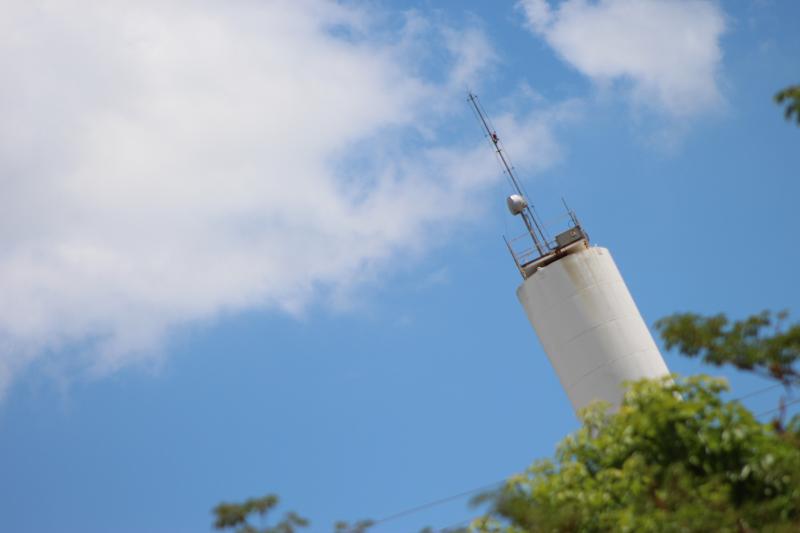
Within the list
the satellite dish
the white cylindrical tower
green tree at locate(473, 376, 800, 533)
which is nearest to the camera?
green tree at locate(473, 376, 800, 533)

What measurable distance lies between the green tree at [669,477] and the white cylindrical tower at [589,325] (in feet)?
27.6

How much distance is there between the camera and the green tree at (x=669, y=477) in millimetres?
17812

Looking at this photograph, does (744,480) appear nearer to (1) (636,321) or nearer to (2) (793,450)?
(2) (793,450)

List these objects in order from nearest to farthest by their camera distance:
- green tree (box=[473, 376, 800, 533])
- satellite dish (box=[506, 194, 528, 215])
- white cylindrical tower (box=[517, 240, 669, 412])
Result: 1. green tree (box=[473, 376, 800, 533])
2. white cylindrical tower (box=[517, 240, 669, 412])
3. satellite dish (box=[506, 194, 528, 215])

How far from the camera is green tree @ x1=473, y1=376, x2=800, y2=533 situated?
1781 cm

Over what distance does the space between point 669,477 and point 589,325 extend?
12.0 metres

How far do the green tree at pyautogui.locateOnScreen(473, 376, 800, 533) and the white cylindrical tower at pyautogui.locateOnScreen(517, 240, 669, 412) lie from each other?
842 cm

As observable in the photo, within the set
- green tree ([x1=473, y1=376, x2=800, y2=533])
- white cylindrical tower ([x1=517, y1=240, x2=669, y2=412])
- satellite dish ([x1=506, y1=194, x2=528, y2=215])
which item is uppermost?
satellite dish ([x1=506, y1=194, x2=528, y2=215])

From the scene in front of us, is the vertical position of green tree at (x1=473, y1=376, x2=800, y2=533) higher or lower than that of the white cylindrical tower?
lower

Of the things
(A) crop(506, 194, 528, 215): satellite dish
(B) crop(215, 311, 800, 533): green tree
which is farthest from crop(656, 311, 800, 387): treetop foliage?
(A) crop(506, 194, 528, 215): satellite dish

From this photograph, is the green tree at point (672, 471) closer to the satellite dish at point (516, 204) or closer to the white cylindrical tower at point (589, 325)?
the white cylindrical tower at point (589, 325)

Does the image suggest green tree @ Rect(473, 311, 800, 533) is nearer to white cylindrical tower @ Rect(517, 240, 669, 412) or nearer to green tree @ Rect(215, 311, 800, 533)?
green tree @ Rect(215, 311, 800, 533)

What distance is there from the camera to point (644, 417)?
19828mm

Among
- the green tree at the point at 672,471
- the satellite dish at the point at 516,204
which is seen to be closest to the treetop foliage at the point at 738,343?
the green tree at the point at 672,471
